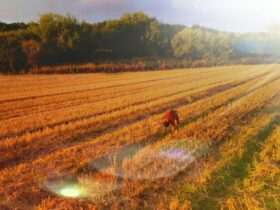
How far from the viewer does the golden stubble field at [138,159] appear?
21.0ft

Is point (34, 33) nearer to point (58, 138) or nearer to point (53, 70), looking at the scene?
point (53, 70)

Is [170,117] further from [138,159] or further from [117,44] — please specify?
[117,44]

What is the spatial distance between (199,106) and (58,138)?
22.6 ft

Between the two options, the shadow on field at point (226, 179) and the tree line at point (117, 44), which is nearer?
the shadow on field at point (226, 179)

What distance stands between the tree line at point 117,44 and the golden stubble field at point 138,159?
103ft

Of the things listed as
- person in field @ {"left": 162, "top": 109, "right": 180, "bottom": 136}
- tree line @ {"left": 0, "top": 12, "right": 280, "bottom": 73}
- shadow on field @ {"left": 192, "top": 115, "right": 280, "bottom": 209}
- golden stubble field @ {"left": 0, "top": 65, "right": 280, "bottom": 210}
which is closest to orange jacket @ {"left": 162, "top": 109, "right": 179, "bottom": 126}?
person in field @ {"left": 162, "top": 109, "right": 180, "bottom": 136}

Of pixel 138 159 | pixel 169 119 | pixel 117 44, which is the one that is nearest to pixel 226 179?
pixel 138 159

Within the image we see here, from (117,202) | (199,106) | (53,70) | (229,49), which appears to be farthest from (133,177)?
(229,49)

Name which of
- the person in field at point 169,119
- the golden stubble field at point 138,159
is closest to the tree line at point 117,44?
the golden stubble field at point 138,159

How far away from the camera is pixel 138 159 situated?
816 centimetres

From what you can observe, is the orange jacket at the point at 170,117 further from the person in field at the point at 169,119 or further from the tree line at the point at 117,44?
the tree line at the point at 117,44

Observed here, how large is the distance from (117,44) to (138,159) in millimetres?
51368

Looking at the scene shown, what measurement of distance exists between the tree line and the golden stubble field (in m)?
31.4

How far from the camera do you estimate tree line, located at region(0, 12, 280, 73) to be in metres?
44.9
